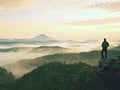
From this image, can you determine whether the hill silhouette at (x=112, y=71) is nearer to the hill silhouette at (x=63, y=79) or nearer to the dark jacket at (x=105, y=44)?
the hill silhouette at (x=63, y=79)

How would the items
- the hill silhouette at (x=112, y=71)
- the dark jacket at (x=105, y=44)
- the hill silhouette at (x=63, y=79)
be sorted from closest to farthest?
the dark jacket at (x=105, y=44)
the hill silhouette at (x=112, y=71)
the hill silhouette at (x=63, y=79)

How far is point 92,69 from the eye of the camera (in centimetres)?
12719

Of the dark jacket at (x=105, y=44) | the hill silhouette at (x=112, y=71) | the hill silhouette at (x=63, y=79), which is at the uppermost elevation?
the dark jacket at (x=105, y=44)

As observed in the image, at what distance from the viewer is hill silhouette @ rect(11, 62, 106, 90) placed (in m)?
120

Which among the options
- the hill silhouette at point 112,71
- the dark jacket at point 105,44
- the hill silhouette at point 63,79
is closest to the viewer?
the dark jacket at point 105,44

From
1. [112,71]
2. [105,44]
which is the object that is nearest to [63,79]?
[112,71]

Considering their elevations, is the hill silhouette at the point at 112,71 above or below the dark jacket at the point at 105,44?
below

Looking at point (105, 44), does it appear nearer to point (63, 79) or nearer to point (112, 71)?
point (112, 71)

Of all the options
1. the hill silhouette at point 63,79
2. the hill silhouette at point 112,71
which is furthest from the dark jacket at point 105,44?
the hill silhouette at point 63,79

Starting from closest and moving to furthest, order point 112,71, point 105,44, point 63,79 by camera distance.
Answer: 1. point 105,44
2. point 112,71
3. point 63,79

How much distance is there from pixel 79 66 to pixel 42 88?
24.6 metres

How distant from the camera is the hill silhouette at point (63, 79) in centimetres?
11986

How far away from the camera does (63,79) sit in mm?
142625

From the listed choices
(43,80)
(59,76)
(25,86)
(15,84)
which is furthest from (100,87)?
(15,84)
